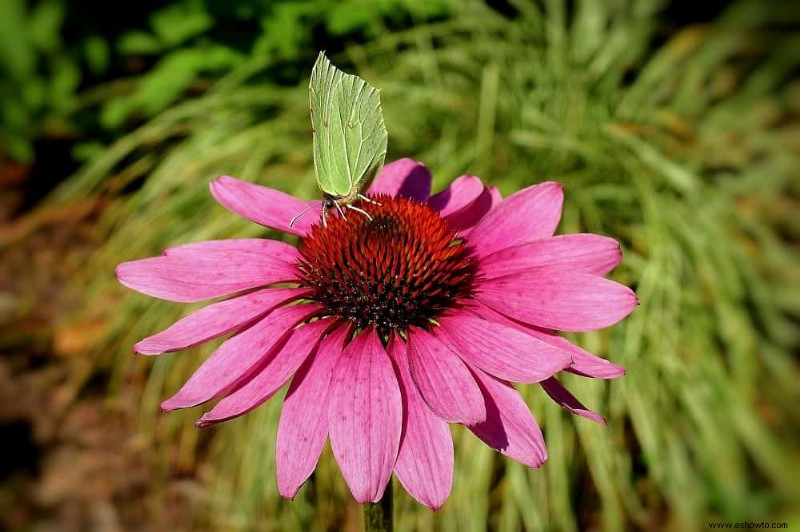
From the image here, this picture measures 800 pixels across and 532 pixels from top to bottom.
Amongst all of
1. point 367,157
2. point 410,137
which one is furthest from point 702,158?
point 367,157

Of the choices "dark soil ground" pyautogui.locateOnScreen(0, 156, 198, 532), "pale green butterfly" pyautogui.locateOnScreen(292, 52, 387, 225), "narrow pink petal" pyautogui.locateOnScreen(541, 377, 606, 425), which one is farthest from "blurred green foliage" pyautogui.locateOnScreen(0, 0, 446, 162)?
"narrow pink petal" pyautogui.locateOnScreen(541, 377, 606, 425)

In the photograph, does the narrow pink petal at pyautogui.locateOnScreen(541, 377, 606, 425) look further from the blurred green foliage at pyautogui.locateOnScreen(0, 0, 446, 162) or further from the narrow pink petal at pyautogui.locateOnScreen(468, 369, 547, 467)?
the blurred green foliage at pyautogui.locateOnScreen(0, 0, 446, 162)

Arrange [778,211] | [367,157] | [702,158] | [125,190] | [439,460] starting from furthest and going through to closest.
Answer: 1. [778,211]
2. [125,190]
3. [702,158]
4. [367,157]
5. [439,460]

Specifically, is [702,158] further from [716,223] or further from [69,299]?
[69,299]

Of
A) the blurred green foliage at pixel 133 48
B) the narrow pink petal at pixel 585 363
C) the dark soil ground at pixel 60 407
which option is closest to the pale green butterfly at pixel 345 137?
the narrow pink petal at pixel 585 363

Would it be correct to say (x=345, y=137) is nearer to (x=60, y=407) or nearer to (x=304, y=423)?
(x=304, y=423)

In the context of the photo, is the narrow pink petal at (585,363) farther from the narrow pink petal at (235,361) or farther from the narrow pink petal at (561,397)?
the narrow pink petal at (235,361)
